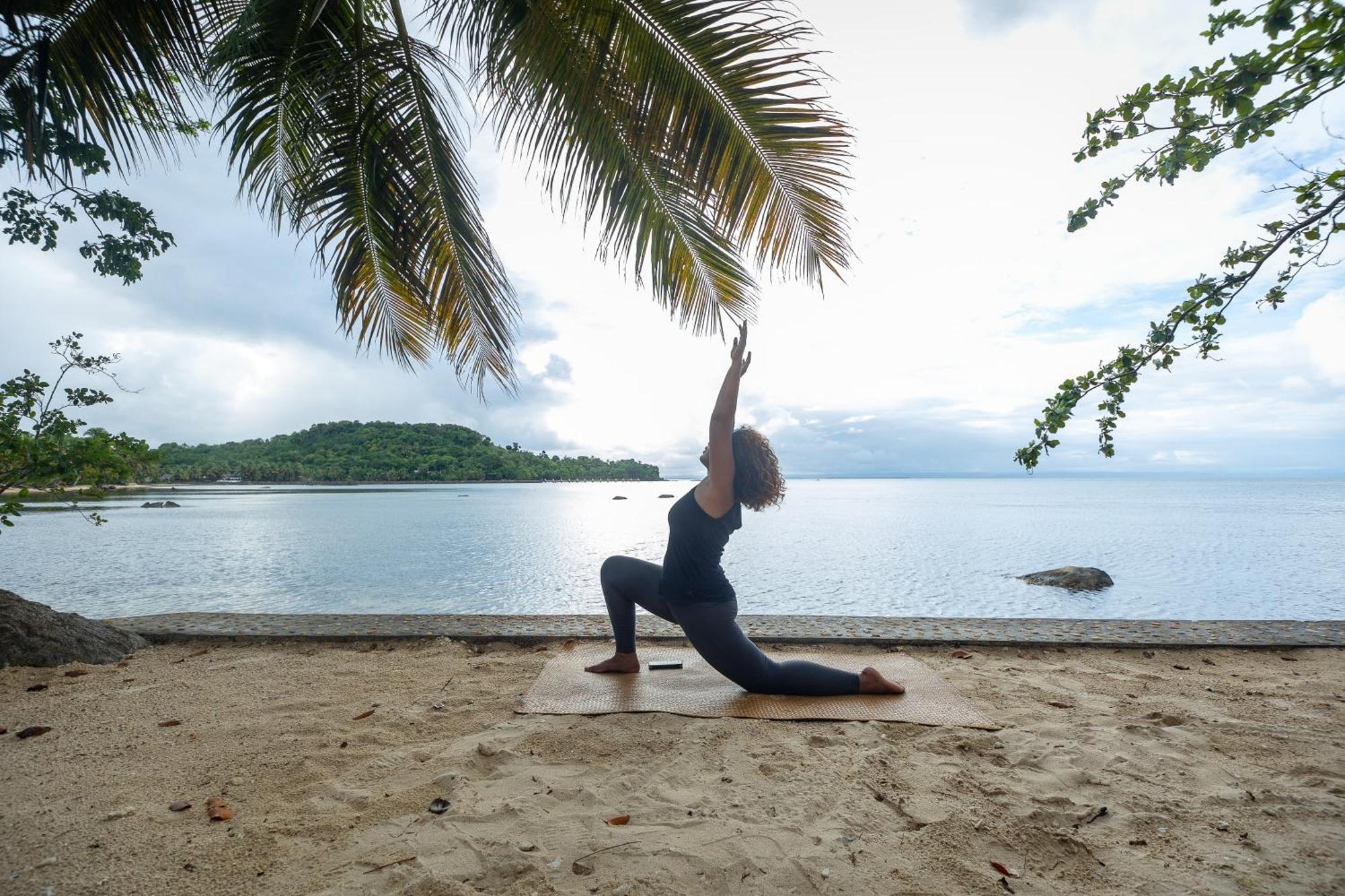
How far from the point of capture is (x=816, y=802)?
2.54m

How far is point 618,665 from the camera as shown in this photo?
4168 millimetres

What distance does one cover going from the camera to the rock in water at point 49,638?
4383 millimetres

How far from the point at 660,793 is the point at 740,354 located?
207 centimetres

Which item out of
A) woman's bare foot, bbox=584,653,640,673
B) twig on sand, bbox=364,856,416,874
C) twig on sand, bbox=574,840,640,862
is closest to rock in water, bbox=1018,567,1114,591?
woman's bare foot, bbox=584,653,640,673

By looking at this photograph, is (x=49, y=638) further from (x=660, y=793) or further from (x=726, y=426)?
(x=726, y=426)

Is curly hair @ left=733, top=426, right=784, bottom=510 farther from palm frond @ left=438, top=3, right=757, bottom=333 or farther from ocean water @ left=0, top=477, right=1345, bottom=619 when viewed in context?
ocean water @ left=0, top=477, right=1345, bottom=619

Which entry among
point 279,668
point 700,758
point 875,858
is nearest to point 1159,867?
point 875,858

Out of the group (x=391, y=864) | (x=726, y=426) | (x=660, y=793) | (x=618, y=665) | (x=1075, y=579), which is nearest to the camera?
(x=391, y=864)

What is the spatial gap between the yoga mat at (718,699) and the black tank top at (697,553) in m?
0.57

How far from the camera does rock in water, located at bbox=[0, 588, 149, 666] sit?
4.38 m

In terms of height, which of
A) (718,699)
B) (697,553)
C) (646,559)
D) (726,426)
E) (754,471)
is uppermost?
(726,426)

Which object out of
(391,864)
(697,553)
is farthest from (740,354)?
(391,864)

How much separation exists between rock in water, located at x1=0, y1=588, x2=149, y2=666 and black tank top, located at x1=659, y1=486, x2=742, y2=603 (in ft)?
13.4

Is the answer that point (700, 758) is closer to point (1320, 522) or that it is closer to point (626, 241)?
point (626, 241)
